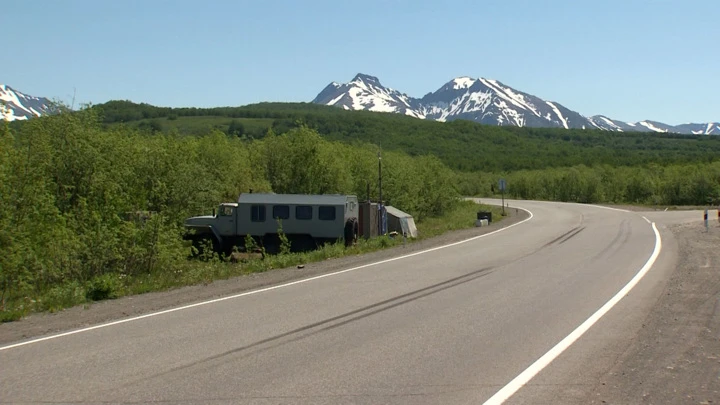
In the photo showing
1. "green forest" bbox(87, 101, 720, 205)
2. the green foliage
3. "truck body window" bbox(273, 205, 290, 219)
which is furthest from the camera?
"green forest" bbox(87, 101, 720, 205)

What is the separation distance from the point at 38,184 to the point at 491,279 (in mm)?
10291

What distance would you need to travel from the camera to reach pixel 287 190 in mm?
44031

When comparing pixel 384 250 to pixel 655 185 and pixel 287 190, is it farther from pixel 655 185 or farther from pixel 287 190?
pixel 655 185

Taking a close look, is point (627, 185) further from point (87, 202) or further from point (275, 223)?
point (87, 202)

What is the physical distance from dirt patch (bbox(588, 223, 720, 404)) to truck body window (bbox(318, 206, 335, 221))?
Answer: 1480cm

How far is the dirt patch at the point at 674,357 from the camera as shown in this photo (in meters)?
6.70

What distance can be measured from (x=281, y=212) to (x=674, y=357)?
20532mm

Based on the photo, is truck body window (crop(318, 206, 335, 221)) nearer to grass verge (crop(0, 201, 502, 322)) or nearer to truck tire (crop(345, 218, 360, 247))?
truck tire (crop(345, 218, 360, 247))

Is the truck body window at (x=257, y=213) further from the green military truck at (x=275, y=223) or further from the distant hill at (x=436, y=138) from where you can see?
the distant hill at (x=436, y=138)

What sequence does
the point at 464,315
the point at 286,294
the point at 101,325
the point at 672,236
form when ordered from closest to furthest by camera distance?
the point at 101,325 → the point at 464,315 → the point at 286,294 → the point at 672,236

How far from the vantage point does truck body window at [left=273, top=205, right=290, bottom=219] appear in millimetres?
27625

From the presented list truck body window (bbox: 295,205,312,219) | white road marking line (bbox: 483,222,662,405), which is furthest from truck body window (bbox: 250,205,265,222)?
white road marking line (bbox: 483,222,662,405)

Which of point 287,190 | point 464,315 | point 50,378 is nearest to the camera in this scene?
point 50,378

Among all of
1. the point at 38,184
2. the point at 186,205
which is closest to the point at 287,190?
the point at 186,205
